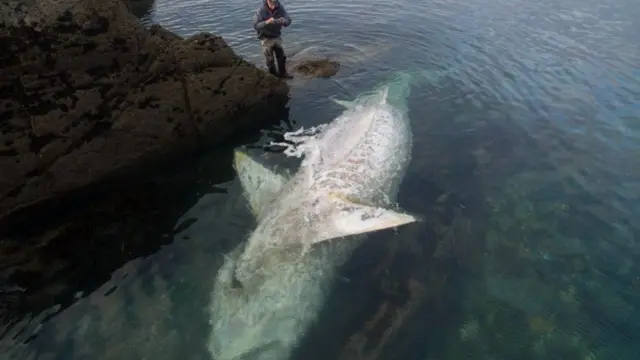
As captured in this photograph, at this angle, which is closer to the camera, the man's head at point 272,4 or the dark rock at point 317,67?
the man's head at point 272,4

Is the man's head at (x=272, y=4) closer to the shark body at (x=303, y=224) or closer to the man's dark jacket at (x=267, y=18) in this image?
the man's dark jacket at (x=267, y=18)

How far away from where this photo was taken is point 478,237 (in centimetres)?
1035

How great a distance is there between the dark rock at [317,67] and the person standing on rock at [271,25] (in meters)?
0.97

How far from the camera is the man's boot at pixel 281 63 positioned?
16455 millimetres

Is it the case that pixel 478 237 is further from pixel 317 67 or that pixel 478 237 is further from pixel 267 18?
pixel 267 18

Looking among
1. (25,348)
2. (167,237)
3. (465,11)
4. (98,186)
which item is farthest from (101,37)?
(465,11)

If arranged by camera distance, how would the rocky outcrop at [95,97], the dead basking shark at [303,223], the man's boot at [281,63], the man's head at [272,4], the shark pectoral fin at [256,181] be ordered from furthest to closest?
the man's boot at [281,63] < the man's head at [272,4] < the shark pectoral fin at [256,181] < the rocky outcrop at [95,97] < the dead basking shark at [303,223]

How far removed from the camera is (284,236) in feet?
32.0

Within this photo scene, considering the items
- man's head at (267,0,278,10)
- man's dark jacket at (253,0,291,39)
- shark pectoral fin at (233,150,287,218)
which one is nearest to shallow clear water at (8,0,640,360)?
shark pectoral fin at (233,150,287,218)

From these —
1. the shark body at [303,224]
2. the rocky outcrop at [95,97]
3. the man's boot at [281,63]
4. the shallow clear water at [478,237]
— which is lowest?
the shallow clear water at [478,237]

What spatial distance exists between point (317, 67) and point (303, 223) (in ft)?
29.1

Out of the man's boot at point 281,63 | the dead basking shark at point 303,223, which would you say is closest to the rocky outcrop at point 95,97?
the dead basking shark at point 303,223

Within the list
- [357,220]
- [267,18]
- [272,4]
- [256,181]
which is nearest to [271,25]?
[267,18]

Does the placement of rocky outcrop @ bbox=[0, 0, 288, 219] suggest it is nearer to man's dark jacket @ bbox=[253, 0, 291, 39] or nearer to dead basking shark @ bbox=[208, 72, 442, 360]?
dead basking shark @ bbox=[208, 72, 442, 360]
